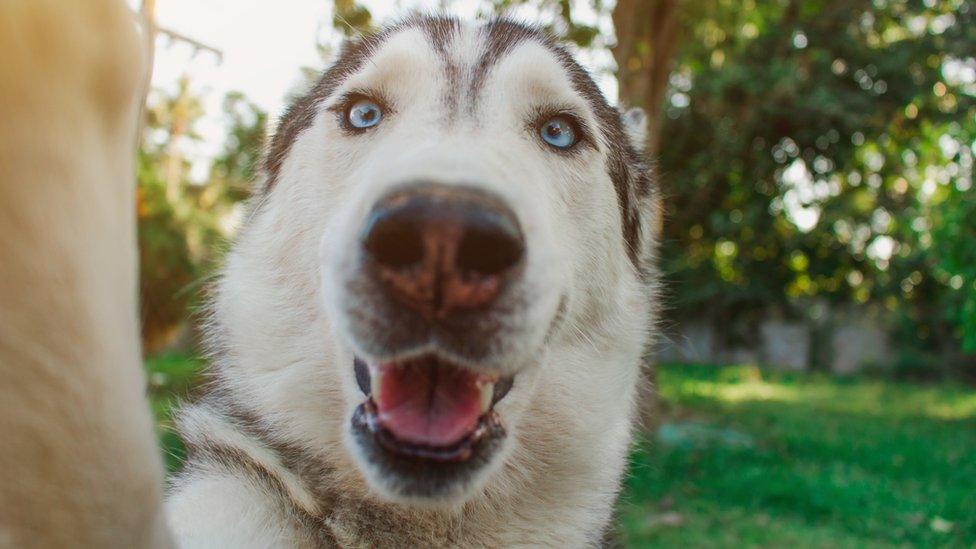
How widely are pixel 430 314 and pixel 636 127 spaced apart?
2.58 meters

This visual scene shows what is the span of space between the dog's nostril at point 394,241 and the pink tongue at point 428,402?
15.6 inches

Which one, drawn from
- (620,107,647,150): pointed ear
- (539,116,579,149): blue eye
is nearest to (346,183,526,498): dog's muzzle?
(539,116,579,149): blue eye

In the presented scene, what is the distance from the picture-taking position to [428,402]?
6.79ft

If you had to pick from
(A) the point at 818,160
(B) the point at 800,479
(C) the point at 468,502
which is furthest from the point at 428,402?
(A) the point at 818,160

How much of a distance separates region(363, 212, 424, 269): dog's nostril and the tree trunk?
290 inches

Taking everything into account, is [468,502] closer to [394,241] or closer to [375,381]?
[375,381]

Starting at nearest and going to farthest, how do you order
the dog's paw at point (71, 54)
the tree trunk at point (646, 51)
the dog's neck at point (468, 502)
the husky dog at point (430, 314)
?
the dog's paw at point (71, 54)
the husky dog at point (430, 314)
the dog's neck at point (468, 502)
the tree trunk at point (646, 51)

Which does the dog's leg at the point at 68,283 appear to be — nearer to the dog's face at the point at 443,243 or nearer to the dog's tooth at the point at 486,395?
the dog's face at the point at 443,243

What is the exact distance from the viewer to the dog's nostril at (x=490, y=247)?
172 centimetres

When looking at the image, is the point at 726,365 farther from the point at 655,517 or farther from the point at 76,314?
the point at 76,314

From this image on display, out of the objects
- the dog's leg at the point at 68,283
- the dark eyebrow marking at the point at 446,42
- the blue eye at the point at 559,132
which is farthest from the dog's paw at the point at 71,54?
the blue eye at the point at 559,132

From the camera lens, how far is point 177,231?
13.6 m

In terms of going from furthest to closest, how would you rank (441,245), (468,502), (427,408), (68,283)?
(468,502) < (427,408) < (441,245) < (68,283)

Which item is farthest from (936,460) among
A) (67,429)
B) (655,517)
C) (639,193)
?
(67,429)
